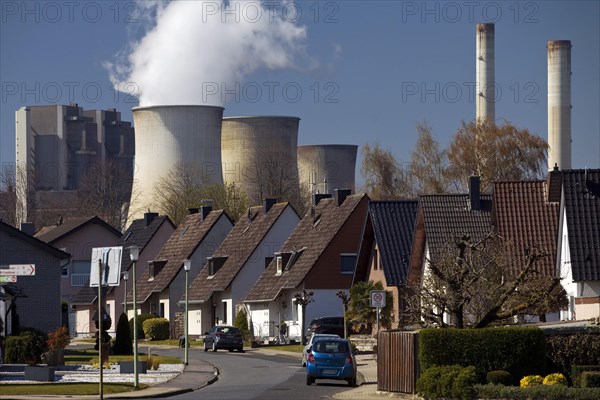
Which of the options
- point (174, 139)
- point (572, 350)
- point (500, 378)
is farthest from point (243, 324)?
point (500, 378)

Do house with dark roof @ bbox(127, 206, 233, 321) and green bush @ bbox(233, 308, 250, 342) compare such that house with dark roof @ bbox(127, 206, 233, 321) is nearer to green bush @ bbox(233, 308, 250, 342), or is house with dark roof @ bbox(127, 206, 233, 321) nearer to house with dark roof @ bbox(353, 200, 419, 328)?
green bush @ bbox(233, 308, 250, 342)

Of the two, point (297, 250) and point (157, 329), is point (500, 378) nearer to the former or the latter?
point (297, 250)

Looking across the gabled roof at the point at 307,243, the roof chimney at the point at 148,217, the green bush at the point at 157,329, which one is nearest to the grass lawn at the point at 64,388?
the gabled roof at the point at 307,243

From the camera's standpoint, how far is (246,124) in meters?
118

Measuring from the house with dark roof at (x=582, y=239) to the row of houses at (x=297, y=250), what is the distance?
0.11 feet

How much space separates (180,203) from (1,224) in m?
55.7

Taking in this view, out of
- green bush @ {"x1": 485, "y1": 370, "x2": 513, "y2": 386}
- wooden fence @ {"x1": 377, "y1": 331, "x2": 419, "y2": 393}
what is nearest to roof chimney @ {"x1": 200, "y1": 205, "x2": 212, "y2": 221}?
wooden fence @ {"x1": 377, "y1": 331, "x2": 419, "y2": 393}

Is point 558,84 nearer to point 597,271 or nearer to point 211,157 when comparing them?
point 211,157

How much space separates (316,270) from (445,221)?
16.4 m

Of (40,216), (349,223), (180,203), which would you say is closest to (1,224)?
(349,223)

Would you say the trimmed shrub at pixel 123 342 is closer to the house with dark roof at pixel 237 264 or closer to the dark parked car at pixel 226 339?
the dark parked car at pixel 226 339

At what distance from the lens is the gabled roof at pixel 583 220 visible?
148ft

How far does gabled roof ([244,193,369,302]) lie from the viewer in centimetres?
7044

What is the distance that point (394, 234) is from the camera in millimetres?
59438
